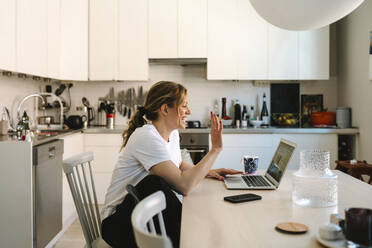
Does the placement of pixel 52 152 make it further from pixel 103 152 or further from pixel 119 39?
pixel 119 39

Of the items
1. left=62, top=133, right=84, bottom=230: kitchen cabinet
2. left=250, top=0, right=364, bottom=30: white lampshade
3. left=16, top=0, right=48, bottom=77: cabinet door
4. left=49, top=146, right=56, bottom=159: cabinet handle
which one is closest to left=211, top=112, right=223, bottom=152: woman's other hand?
left=250, top=0, right=364, bottom=30: white lampshade

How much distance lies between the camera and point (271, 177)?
2.07m

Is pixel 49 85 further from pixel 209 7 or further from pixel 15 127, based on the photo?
pixel 209 7

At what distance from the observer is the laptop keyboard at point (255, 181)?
197 centimetres

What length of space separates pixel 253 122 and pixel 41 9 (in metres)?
2.43

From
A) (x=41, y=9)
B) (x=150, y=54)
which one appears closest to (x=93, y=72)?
(x=150, y=54)

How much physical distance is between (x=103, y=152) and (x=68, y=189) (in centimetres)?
70

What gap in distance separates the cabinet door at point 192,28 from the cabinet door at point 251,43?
1.25 ft

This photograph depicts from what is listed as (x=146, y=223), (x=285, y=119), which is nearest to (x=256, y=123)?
(x=285, y=119)

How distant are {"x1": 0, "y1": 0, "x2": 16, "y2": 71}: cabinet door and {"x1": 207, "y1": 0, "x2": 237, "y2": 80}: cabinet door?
2.06 meters

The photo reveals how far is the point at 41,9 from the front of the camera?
3.64 meters

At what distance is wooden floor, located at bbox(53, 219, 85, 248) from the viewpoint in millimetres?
3362

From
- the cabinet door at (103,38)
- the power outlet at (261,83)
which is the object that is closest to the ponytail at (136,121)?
the cabinet door at (103,38)

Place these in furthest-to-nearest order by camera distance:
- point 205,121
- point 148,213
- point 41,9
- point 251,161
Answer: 1. point 205,121
2. point 41,9
3. point 251,161
4. point 148,213
